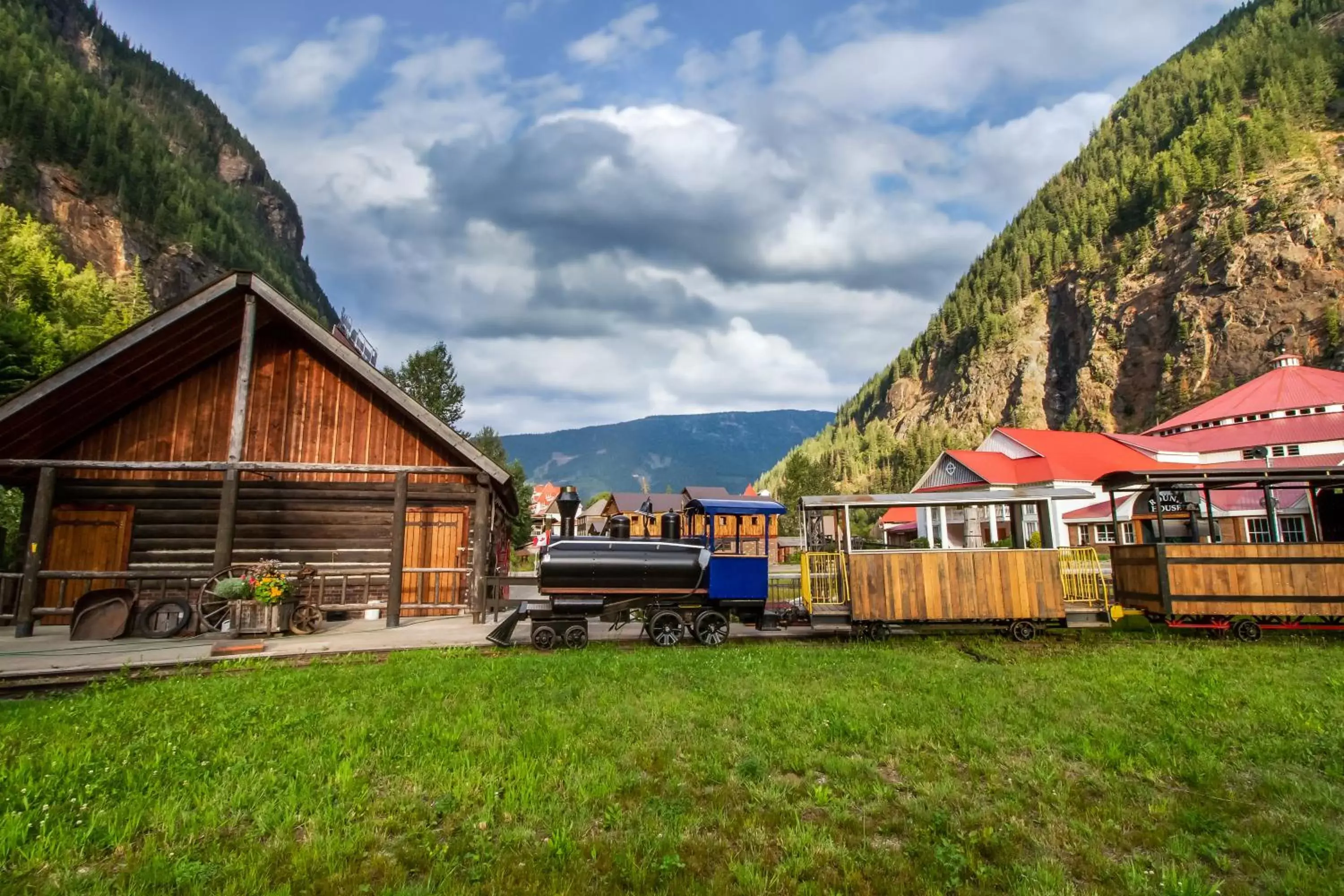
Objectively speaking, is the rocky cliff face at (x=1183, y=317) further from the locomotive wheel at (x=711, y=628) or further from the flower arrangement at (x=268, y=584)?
the flower arrangement at (x=268, y=584)

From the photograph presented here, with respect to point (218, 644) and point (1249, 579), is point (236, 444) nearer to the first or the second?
point (218, 644)

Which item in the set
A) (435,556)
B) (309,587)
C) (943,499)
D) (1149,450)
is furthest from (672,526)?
(1149,450)

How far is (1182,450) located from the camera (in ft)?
169

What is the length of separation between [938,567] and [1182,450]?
53.2 metres

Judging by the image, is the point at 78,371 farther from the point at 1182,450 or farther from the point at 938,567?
the point at 1182,450

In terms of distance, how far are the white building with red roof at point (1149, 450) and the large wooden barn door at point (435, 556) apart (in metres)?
32.5

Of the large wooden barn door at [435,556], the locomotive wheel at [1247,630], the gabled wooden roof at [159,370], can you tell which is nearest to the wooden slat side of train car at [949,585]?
the locomotive wheel at [1247,630]

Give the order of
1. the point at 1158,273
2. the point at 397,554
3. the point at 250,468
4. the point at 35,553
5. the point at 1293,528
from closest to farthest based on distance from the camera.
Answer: the point at 35,553
the point at 250,468
the point at 397,554
the point at 1293,528
the point at 1158,273

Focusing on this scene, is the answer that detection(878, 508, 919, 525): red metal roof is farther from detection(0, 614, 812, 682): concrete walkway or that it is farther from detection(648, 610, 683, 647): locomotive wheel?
detection(648, 610, 683, 647): locomotive wheel

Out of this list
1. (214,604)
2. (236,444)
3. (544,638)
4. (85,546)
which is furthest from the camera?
(85,546)

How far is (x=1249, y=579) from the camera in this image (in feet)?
44.1

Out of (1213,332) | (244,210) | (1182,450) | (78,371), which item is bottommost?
(78,371)

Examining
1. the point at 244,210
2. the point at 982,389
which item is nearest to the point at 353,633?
the point at 982,389

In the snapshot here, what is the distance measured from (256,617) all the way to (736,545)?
10.4 metres
